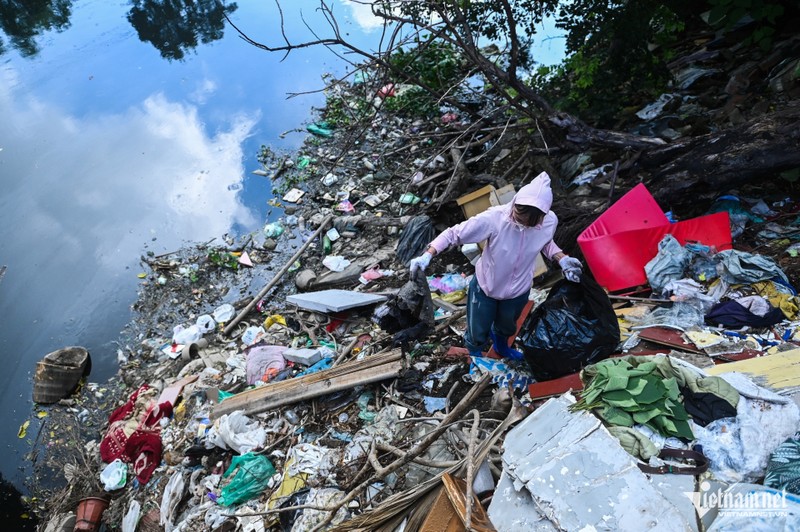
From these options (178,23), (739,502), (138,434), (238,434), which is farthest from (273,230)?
(178,23)

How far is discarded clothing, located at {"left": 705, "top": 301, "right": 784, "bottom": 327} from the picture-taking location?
3145mm

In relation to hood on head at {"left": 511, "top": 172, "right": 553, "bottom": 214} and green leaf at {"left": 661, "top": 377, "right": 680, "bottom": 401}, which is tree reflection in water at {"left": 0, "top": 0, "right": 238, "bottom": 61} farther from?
green leaf at {"left": 661, "top": 377, "right": 680, "bottom": 401}

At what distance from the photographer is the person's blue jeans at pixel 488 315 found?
3.26m

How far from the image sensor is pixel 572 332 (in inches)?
117

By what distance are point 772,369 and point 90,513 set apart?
16.4 ft

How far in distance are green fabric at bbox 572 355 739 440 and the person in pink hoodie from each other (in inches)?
30.7

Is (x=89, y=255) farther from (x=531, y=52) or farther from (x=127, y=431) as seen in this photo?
(x=531, y=52)

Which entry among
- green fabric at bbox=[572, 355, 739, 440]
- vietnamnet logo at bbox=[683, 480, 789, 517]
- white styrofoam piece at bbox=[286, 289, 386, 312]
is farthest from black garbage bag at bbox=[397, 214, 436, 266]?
vietnamnet logo at bbox=[683, 480, 789, 517]

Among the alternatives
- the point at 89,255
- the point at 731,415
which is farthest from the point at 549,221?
the point at 89,255

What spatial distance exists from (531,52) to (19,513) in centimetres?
823

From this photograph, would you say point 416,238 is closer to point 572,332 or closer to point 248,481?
point 572,332

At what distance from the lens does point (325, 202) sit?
6594 mm

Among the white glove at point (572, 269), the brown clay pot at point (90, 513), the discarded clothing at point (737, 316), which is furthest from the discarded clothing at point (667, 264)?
the brown clay pot at point (90, 513)

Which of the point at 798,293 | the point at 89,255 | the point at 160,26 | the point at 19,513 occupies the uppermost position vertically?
the point at 160,26
